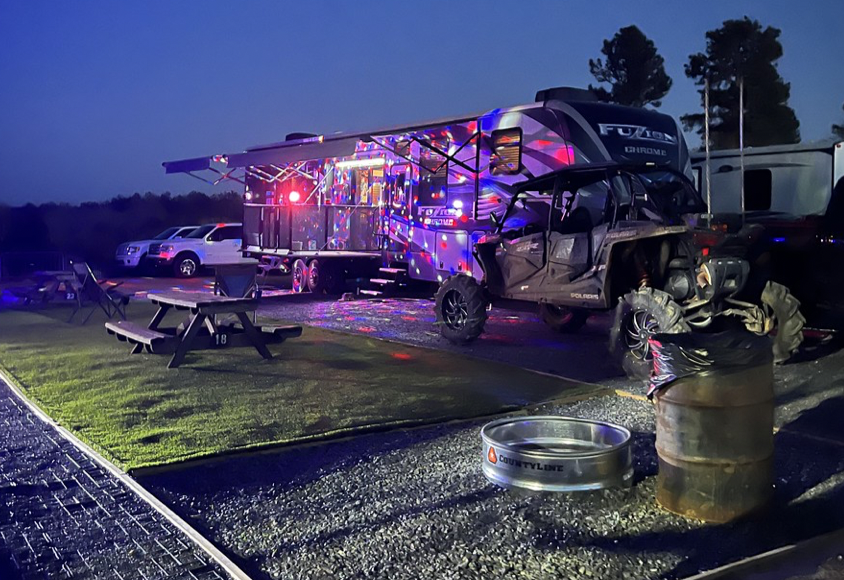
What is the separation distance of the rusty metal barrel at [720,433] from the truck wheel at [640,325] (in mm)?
3220

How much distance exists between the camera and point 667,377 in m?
4.51

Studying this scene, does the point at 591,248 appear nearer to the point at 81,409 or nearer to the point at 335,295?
the point at 81,409

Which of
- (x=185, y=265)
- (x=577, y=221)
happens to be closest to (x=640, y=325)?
(x=577, y=221)

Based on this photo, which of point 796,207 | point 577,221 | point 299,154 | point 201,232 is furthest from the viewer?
point 201,232

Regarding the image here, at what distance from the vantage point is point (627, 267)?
906 cm

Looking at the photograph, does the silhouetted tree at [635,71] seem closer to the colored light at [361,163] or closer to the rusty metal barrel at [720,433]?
the colored light at [361,163]

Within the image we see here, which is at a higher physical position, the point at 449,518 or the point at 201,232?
the point at 201,232

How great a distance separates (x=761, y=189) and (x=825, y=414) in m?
8.49

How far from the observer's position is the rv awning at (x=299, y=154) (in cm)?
1471

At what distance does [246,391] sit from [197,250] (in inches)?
701

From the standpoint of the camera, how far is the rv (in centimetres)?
968

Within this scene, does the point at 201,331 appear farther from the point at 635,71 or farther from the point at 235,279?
the point at 635,71

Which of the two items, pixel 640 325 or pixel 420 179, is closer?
pixel 640 325

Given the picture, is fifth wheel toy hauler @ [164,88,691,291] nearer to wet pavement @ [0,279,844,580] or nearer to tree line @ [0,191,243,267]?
wet pavement @ [0,279,844,580]
